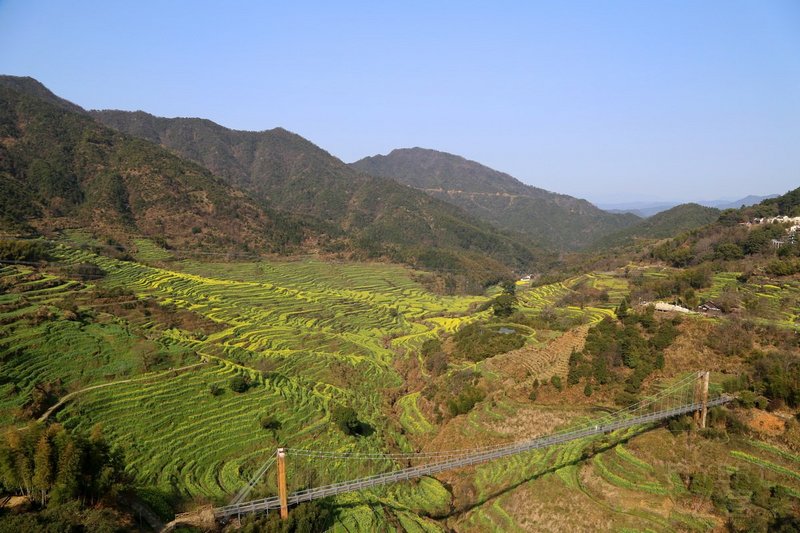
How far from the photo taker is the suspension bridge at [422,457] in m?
15.9

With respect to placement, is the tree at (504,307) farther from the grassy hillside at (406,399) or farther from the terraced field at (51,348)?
the terraced field at (51,348)

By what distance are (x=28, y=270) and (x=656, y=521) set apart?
3901cm

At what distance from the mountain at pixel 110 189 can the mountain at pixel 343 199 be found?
16.4 meters

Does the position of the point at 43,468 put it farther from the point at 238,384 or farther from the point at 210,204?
the point at 210,204

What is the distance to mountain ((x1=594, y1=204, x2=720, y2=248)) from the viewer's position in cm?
9762

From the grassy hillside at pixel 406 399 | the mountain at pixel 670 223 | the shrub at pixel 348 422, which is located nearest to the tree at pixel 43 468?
the grassy hillside at pixel 406 399

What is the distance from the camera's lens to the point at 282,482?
15406 mm

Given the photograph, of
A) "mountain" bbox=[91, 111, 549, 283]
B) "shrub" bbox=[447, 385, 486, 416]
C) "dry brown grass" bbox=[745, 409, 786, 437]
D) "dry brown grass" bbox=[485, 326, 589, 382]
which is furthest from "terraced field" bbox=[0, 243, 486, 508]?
"mountain" bbox=[91, 111, 549, 283]

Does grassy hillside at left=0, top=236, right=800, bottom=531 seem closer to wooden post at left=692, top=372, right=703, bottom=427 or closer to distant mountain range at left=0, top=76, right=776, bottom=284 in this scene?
wooden post at left=692, top=372, right=703, bottom=427

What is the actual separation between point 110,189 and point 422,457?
59388 mm

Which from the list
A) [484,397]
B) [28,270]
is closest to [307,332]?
[484,397]

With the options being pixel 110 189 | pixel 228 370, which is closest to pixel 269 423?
pixel 228 370

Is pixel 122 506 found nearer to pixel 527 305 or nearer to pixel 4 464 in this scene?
pixel 4 464

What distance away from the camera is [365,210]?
122 metres
